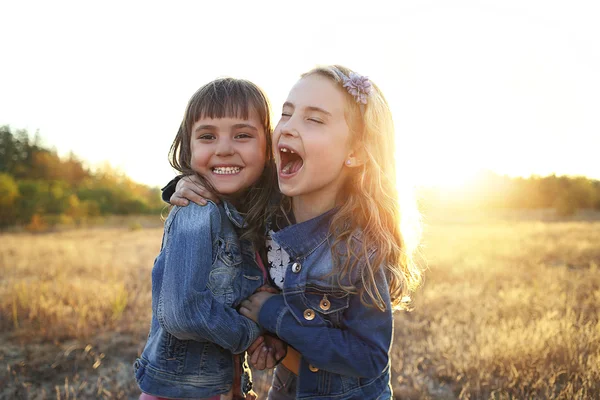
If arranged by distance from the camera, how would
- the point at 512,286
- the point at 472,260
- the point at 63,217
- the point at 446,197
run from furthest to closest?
the point at 446,197
the point at 63,217
the point at 472,260
the point at 512,286

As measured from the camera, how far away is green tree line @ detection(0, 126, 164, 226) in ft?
89.3

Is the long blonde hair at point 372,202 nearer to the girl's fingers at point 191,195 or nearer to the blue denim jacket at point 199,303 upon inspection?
the blue denim jacket at point 199,303

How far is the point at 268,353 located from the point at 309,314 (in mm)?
263

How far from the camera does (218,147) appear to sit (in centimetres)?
215

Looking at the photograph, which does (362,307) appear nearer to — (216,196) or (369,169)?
(369,169)

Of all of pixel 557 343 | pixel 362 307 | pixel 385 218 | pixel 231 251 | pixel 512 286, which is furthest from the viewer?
pixel 512 286

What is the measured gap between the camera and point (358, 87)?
2.12 m

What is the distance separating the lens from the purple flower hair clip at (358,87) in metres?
2.12

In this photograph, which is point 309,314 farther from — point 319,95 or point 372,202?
point 319,95

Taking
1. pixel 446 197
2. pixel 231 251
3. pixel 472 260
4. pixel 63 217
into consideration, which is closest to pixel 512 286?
pixel 472 260

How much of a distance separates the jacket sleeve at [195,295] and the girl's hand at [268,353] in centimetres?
6

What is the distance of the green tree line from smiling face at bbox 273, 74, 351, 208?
1088 inches

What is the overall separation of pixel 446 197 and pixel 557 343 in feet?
109

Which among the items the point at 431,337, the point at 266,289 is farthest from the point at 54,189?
the point at 266,289
